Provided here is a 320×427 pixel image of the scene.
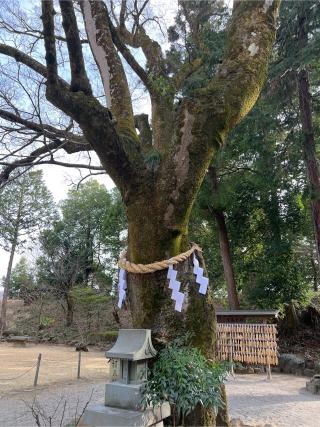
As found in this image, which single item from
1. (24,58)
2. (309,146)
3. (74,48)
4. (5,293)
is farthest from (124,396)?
(5,293)

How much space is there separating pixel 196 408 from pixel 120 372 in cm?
64

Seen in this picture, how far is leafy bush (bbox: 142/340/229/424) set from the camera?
2.38m

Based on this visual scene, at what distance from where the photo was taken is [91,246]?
23609 millimetres

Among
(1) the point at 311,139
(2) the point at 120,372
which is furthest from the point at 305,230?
(2) the point at 120,372

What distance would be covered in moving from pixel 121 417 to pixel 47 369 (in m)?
8.99

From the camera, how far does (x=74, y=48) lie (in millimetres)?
2492

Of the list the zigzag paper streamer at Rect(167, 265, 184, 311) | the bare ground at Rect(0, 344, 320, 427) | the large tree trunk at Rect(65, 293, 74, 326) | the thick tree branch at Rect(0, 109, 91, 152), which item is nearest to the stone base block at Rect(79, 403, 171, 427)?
the zigzag paper streamer at Rect(167, 265, 184, 311)

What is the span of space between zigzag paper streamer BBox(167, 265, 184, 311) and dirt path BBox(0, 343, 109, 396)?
243 inches

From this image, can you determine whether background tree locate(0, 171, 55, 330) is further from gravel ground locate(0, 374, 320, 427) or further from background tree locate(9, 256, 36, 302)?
gravel ground locate(0, 374, 320, 427)

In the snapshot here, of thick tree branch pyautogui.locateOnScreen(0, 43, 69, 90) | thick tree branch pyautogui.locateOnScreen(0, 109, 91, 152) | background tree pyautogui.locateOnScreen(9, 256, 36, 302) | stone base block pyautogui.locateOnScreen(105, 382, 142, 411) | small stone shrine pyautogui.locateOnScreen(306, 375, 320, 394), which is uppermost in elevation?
background tree pyautogui.locateOnScreen(9, 256, 36, 302)

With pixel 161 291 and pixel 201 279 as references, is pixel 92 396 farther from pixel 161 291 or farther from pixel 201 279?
pixel 201 279

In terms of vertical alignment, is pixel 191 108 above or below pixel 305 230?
below

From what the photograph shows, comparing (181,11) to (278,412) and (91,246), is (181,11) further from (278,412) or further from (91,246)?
(91,246)

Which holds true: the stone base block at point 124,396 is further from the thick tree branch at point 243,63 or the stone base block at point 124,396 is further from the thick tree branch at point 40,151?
the thick tree branch at point 40,151
